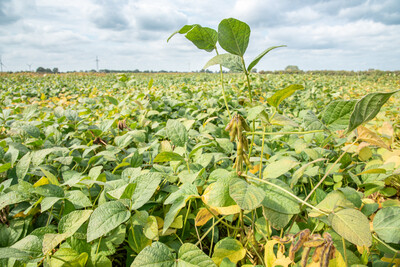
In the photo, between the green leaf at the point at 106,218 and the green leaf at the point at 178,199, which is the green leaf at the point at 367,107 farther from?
the green leaf at the point at 106,218

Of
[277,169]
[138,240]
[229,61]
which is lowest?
[138,240]

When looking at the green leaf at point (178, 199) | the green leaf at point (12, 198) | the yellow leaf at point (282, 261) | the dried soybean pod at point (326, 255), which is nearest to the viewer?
the dried soybean pod at point (326, 255)

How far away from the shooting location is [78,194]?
2.74ft

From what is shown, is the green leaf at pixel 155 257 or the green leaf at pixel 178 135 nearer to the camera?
the green leaf at pixel 155 257

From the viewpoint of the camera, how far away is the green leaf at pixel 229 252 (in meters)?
0.67

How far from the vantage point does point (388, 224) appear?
0.63 metres

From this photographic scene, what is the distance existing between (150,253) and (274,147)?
3.67 feet

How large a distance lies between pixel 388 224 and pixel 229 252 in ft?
1.46

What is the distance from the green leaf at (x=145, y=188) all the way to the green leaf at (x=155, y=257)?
133mm

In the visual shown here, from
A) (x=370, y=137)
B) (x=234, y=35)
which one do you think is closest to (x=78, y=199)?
(x=234, y=35)

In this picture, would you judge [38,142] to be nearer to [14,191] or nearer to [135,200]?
[14,191]

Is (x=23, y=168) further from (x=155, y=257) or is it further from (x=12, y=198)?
(x=155, y=257)

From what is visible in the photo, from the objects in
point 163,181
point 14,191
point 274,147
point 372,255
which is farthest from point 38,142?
point 372,255

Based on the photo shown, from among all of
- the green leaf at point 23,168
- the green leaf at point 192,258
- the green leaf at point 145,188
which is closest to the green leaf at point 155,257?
the green leaf at point 192,258
